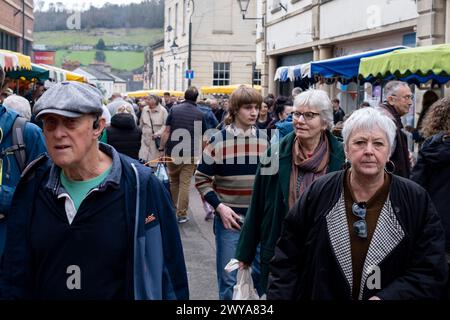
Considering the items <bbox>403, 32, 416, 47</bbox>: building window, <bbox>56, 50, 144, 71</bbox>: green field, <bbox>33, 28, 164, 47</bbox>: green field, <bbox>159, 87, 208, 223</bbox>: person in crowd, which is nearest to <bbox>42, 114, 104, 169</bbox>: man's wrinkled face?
<bbox>159, 87, 208, 223</bbox>: person in crowd

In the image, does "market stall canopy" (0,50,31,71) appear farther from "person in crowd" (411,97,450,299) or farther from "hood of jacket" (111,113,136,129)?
"person in crowd" (411,97,450,299)

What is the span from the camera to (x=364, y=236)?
134 inches

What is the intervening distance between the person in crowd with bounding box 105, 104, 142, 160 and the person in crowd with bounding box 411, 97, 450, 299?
4443 mm

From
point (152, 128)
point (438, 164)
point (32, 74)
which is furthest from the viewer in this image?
point (32, 74)

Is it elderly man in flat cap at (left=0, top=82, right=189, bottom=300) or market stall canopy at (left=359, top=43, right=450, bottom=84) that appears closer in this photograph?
elderly man in flat cap at (left=0, top=82, right=189, bottom=300)

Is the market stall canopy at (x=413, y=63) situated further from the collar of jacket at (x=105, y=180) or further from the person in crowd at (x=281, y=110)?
the collar of jacket at (x=105, y=180)

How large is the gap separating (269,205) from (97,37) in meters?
148

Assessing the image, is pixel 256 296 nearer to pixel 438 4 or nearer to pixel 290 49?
pixel 438 4

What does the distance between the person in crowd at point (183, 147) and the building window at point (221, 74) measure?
42.1 m

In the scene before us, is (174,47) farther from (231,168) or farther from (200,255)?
(231,168)

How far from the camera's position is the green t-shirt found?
3084 millimetres

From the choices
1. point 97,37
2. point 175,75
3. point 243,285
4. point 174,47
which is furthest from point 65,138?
point 97,37
